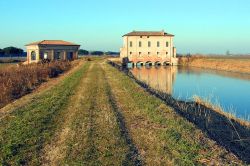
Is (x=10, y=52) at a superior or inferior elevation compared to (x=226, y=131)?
superior

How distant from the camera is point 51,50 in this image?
68.2 m

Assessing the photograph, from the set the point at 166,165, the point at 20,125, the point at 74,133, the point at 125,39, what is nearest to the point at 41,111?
the point at 20,125

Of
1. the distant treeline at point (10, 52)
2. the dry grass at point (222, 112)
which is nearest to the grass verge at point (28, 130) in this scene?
the dry grass at point (222, 112)

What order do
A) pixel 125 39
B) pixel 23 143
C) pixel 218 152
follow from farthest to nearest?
pixel 125 39 < pixel 23 143 < pixel 218 152

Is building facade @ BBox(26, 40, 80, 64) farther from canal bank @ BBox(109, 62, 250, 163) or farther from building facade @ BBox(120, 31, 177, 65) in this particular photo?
canal bank @ BBox(109, 62, 250, 163)

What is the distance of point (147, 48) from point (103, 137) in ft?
217

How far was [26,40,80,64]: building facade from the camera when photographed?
66812 millimetres

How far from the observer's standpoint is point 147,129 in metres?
10.3

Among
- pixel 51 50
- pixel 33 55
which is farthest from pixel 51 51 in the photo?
pixel 33 55

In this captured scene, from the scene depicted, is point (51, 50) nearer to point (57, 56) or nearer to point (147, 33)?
point (57, 56)

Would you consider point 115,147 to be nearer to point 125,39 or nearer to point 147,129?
point 147,129

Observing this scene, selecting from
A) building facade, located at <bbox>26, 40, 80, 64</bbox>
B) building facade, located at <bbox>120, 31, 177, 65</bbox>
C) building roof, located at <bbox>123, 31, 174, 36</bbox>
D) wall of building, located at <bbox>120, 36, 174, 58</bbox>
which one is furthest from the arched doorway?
building roof, located at <bbox>123, 31, 174, 36</bbox>

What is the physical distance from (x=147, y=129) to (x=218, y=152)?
8.51ft

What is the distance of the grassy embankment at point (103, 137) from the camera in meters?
7.62
